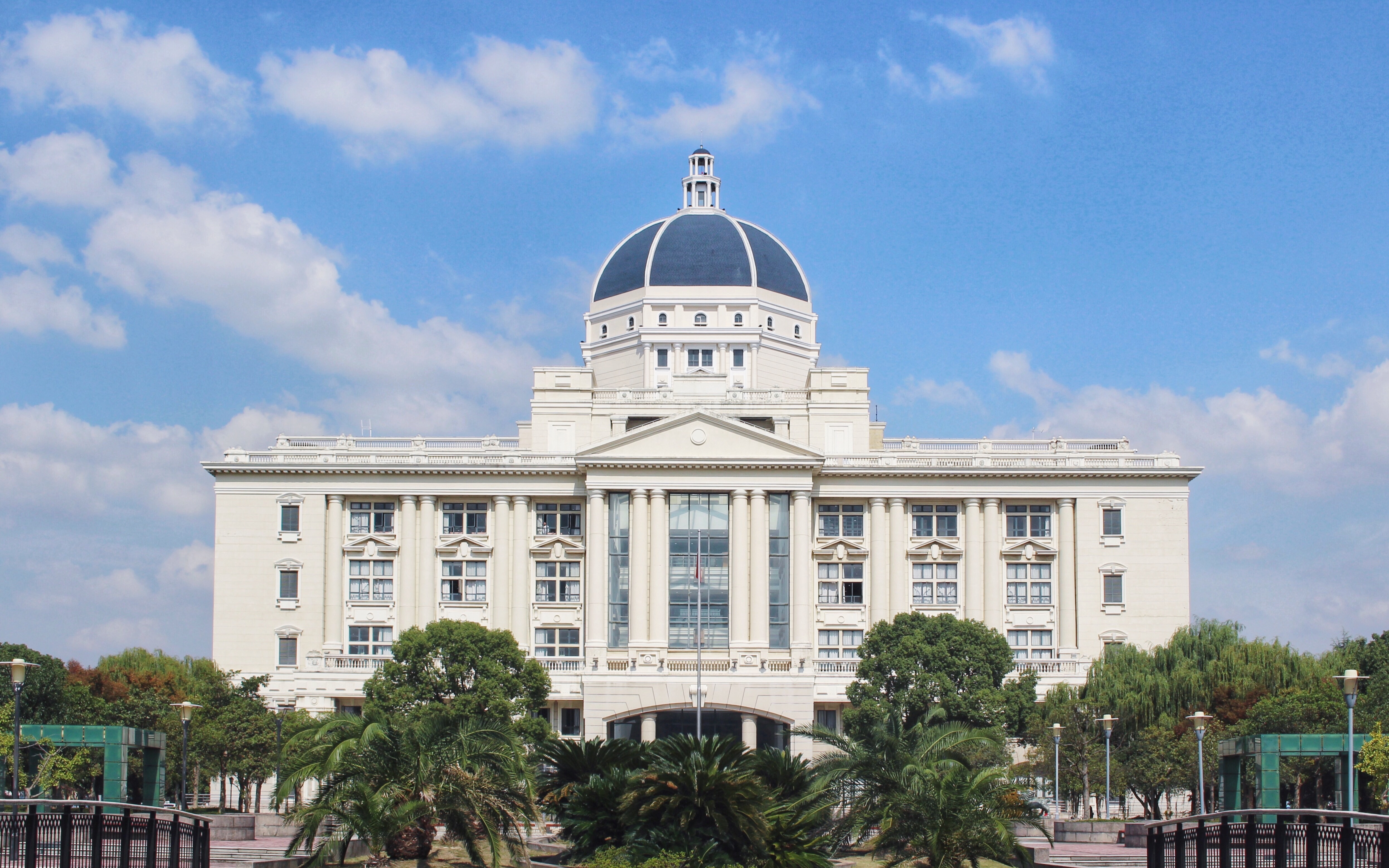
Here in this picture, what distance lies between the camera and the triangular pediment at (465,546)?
91.8 meters

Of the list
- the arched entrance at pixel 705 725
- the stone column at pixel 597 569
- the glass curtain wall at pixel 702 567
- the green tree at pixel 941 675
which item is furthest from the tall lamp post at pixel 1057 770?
the stone column at pixel 597 569

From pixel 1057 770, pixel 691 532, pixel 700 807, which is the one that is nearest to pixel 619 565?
pixel 691 532

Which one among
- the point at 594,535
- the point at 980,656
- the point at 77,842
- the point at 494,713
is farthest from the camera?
the point at 594,535

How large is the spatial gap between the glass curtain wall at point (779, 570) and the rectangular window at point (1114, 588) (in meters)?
16.8

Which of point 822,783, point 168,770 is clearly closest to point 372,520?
point 168,770

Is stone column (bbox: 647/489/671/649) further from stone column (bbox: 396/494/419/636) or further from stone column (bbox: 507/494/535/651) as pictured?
stone column (bbox: 396/494/419/636)

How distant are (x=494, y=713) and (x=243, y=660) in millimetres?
24256

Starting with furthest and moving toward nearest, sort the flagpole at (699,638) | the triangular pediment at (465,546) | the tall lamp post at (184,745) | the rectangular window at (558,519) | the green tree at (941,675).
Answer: the rectangular window at (558,519)
the triangular pediment at (465,546)
the green tree at (941,675)
the flagpole at (699,638)
the tall lamp post at (184,745)

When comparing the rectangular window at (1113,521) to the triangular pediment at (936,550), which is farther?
the triangular pediment at (936,550)

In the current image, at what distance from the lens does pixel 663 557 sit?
88.1m

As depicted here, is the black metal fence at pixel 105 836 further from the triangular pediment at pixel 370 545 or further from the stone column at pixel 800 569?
the triangular pediment at pixel 370 545

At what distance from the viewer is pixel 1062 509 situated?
91688 mm

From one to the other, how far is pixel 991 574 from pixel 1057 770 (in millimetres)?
25300

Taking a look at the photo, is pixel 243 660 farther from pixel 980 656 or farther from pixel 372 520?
pixel 980 656
